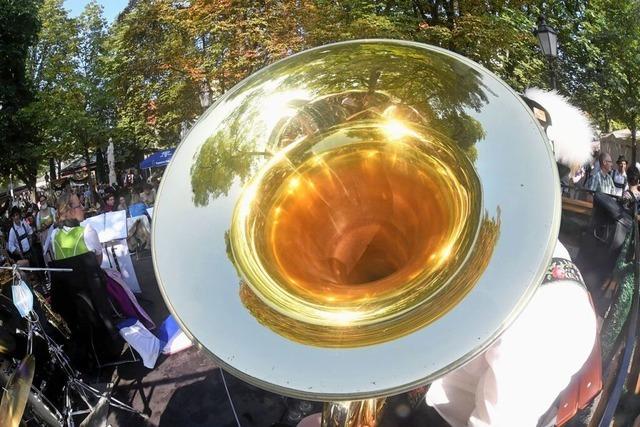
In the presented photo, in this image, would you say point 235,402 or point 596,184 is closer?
point 235,402

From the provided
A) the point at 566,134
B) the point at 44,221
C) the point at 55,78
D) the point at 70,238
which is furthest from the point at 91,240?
the point at 55,78

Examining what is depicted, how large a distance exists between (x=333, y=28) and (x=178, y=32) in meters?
4.14

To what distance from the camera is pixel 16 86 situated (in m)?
15.2

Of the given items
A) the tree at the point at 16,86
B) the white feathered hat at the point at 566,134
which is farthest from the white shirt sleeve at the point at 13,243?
the tree at the point at 16,86

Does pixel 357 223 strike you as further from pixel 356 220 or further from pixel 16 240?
pixel 16 240

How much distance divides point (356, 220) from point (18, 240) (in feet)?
22.4

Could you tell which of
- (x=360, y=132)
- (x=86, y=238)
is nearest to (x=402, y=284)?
(x=360, y=132)

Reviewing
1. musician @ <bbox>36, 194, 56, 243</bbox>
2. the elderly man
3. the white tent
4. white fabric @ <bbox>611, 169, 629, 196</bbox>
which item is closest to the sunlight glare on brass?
the elderly man

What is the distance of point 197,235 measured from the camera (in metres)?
1.59

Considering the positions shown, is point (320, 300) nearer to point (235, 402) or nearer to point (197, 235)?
point (197, 235)

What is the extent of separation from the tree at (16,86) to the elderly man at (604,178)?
1507 cm

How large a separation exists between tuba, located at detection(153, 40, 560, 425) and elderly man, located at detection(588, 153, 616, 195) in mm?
4493

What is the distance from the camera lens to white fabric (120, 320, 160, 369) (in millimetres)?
3568

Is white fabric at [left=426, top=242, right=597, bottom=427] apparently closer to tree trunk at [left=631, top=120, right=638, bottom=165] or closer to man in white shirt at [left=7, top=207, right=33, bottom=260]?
man in white shirt at [left=7, top=207, right=33, bottom=260]
